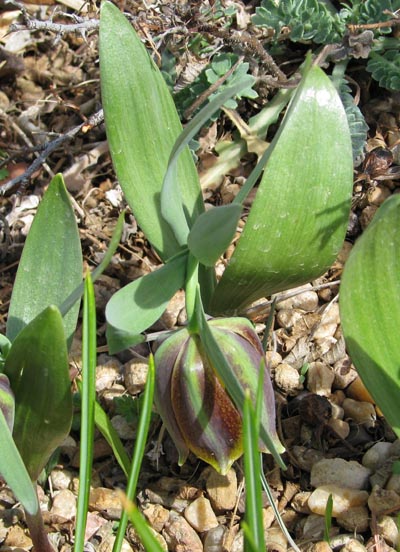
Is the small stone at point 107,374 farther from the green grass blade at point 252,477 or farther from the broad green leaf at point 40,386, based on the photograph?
the green grass blade at point 252,477

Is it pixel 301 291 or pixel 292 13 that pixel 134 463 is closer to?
pixel 301 291

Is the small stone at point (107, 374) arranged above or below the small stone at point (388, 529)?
above

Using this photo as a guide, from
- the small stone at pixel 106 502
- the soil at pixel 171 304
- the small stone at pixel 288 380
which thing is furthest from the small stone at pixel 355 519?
the small stone at pixel 106 502

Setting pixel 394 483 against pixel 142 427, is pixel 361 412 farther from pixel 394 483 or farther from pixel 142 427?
pixel 142 427

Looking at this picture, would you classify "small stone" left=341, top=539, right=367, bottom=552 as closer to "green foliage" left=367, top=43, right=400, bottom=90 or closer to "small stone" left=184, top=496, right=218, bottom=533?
"small stone" left=184, top=496, right=218, bottom=533

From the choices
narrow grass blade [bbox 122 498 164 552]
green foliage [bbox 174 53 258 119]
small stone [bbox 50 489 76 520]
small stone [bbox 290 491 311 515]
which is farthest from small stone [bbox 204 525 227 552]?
green foliage [bbox 174 53 258 119]

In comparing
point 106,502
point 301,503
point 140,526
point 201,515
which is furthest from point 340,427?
point 140,526

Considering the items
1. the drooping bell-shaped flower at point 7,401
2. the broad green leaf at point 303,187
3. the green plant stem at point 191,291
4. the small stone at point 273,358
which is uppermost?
the broad green leaf at point 303,187
